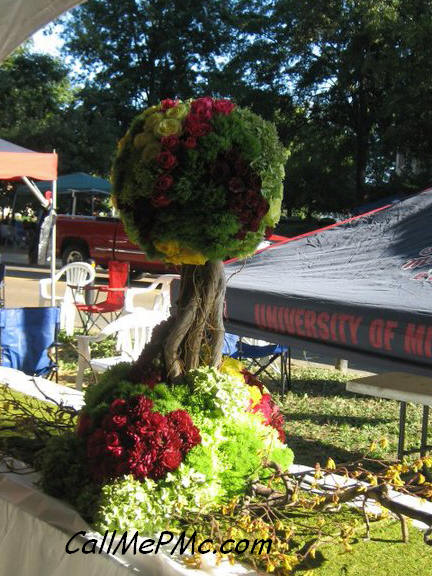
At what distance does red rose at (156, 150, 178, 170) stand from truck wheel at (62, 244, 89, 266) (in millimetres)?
18058

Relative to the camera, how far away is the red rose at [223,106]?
230 centimetres

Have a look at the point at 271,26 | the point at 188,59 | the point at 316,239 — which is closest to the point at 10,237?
the point at 188,59

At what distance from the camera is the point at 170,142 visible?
224 cm

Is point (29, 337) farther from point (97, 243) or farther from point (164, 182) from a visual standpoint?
point (97, 243)

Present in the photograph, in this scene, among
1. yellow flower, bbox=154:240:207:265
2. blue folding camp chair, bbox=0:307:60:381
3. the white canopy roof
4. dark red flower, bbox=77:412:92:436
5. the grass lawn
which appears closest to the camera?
yellow flower, bbox=154:240:207:265

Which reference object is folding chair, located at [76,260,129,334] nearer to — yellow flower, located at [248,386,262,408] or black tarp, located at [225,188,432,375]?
black tarp, located at [225,188,432,375]

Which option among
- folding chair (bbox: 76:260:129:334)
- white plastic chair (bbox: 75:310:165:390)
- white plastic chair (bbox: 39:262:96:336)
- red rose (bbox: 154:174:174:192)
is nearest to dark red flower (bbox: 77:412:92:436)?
red rose (bbox: 154:174:174:192)

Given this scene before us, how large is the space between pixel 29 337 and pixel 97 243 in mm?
12947

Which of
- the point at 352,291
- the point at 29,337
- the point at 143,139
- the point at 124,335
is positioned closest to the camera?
the point at 143,139

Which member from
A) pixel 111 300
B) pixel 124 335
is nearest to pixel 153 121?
pixel 124 335

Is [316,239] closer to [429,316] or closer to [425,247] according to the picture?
[425,247]

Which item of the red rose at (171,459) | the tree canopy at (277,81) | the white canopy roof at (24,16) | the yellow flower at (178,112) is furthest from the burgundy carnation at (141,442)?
the tree canopy at (277,81)

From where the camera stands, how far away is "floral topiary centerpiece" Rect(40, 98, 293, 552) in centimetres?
224

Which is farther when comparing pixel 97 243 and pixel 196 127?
pixel 97 243
